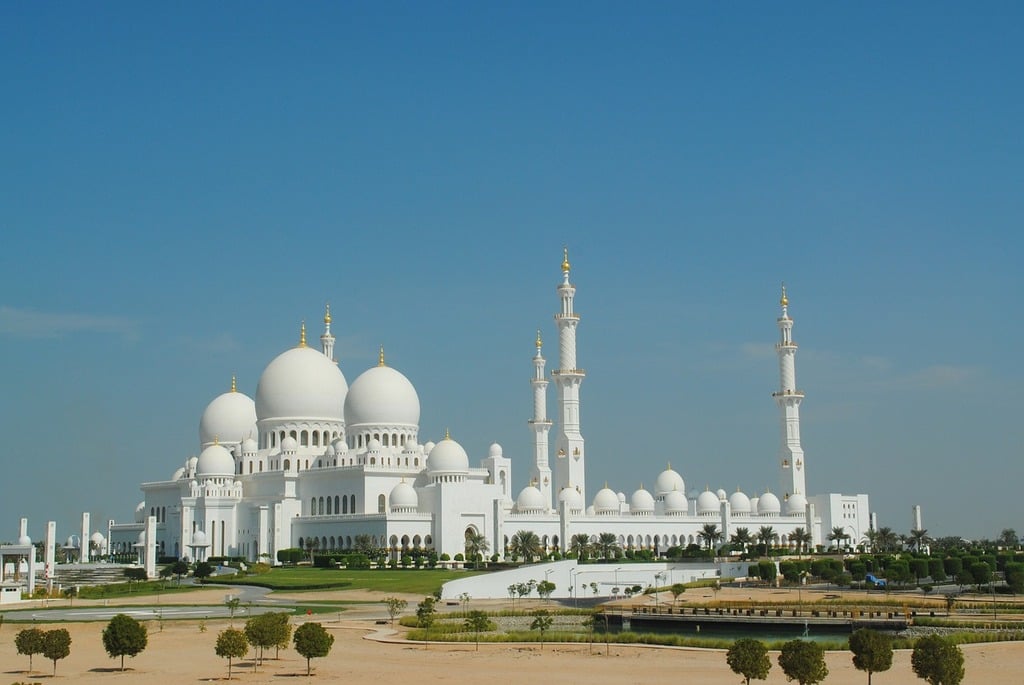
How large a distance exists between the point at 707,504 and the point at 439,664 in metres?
63.0

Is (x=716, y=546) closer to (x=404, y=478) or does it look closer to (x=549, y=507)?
(x=549, y=507)

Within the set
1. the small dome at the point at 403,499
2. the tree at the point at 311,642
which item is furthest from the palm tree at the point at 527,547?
the tree at the point at 311,642

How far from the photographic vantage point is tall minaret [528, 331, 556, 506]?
7800 centimetres

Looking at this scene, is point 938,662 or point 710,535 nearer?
point 938,662

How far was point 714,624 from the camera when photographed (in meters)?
41.0

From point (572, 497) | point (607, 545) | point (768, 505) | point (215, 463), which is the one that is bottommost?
point (607, 545)

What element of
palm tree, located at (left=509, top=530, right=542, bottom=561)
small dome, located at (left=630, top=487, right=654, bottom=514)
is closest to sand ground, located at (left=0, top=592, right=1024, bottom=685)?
palm tree, located at (left=509, top=530, right=542, bottom=561)

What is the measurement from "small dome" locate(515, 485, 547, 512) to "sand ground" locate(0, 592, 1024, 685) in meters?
37.6

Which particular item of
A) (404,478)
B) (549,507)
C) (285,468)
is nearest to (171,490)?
(285,468)

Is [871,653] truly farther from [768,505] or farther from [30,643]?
[768,505]

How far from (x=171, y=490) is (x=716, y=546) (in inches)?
1396

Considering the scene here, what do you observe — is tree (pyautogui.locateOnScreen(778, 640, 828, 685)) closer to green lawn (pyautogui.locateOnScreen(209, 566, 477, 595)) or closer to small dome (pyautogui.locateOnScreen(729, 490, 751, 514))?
green lawn (pyautogui.locateOnScreen(209, 566, 477, 595))

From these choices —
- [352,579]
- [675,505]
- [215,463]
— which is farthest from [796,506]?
[352,579]

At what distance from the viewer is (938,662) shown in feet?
72.8
